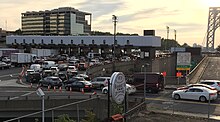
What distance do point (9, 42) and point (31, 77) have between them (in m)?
75.4

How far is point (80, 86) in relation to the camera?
33.2 meters

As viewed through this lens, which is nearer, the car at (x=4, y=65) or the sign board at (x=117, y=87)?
the sign board at (x=117, y=87)

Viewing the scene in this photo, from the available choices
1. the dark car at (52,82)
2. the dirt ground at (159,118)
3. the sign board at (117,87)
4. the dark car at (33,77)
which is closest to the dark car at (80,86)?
the dark car at (52,82)

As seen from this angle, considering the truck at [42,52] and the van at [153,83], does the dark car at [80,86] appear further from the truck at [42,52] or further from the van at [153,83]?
the truck at [42,52]

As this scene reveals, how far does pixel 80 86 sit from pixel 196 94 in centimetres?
1300

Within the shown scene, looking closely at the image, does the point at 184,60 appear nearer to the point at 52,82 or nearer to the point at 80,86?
the point at 80,86

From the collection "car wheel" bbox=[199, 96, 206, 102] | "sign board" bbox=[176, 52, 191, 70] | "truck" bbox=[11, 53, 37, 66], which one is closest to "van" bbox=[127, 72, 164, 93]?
"car wheel" bbox=[199, 96, 206, 102]

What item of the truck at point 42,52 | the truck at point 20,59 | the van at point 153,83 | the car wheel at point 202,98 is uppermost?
the truck at point 42,52

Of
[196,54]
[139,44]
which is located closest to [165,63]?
[139,44]

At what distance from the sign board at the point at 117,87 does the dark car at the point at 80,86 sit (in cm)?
2199

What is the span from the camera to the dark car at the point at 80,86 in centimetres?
3303

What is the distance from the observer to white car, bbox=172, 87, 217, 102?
2533 centimetres

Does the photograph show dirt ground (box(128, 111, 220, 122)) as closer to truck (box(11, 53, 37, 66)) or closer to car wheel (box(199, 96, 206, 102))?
car wheel (box(199, 96, 206, 102))

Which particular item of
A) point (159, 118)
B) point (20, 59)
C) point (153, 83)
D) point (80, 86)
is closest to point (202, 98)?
point (153, 83)
